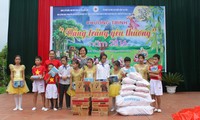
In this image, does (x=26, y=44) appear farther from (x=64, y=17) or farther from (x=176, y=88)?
(x=176, y=88)

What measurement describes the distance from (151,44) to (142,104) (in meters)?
3.95

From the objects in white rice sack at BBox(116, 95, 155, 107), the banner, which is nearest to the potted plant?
the banner

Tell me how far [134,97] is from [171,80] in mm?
4245

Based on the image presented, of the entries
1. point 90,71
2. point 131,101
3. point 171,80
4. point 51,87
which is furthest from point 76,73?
point 171,80

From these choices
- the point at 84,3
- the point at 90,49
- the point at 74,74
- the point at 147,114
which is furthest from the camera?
the point at 84,3

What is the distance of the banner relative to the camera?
27.9 ft

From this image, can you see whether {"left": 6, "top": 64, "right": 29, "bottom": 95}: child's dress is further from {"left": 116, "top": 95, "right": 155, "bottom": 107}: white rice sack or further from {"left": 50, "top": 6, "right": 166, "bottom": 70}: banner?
{"left": 50, "top": 6, "right": 166, "bottom": 70}: banner

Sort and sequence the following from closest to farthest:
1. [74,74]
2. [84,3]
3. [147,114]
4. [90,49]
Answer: [147,114], [74,74], [90,49], [84,3]

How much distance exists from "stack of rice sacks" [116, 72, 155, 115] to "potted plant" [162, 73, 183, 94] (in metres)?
3.98

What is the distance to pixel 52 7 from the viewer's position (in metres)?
8.69

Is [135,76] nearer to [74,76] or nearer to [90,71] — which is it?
[90,71]

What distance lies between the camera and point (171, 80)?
8.79 metres

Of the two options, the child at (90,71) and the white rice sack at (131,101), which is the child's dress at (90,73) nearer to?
the child at (90,71)

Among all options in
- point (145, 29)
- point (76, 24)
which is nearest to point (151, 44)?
point (145, 29)
